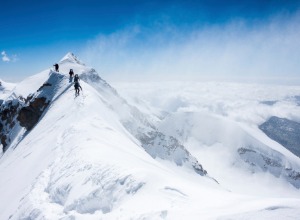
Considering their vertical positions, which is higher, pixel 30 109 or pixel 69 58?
pixel 69 58

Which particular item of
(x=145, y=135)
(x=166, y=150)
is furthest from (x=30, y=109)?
(x=166, y=150)

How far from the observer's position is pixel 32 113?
5372cm

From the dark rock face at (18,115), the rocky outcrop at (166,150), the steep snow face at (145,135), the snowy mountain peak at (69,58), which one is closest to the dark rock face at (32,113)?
the dark rock face at (18,115)

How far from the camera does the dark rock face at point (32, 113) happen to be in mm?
53175

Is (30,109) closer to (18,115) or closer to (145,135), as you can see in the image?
(18,115)

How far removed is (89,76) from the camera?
115m

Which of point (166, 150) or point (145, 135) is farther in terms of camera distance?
point (166, 150)

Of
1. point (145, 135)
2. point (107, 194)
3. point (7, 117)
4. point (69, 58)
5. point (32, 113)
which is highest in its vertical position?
point (69, 58)

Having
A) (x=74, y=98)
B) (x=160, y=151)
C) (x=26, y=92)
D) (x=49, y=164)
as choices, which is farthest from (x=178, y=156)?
(x=49, y=164)

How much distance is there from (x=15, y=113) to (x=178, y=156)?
312 feet

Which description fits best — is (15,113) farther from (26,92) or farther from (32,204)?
(32,204)

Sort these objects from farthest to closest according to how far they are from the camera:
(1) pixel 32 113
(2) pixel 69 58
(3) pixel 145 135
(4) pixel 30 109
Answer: (3) pixel 145 135 < (2) pixel 69 58 < (4) pixel 30 109 < (1) pixel 32 113

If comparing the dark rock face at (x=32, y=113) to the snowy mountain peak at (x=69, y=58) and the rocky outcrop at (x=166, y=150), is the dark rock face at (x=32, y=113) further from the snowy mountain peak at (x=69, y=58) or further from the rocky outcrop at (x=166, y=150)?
the rocky outcrop at (x=166, y=150)

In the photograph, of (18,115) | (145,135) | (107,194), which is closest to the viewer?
(107,194)
